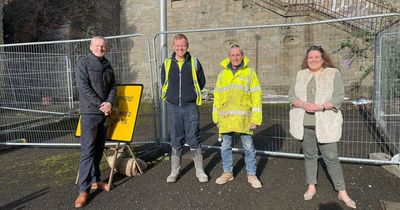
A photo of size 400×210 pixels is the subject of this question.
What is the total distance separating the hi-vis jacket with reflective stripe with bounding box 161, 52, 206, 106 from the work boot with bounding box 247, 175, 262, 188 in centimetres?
130

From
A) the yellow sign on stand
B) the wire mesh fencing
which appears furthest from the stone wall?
the yellow sign on stand

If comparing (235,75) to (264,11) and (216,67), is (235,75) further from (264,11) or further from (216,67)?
(264,11)

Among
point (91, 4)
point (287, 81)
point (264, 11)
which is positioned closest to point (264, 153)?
point (287, 81)

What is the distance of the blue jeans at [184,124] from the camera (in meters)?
4.80

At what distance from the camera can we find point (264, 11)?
16.5 meters

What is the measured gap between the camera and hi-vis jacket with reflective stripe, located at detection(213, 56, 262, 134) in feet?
14.9

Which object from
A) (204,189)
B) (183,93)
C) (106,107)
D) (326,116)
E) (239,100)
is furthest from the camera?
(183,93)

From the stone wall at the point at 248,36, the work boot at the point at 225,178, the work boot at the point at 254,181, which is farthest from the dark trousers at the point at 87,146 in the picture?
the stone wall at the point at 248,36

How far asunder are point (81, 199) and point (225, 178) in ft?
6.53

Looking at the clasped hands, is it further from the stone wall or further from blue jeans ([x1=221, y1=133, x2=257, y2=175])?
the stone wall

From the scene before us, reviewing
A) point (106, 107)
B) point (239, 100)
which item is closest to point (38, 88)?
point (106, 107)

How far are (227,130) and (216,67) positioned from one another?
3616mm

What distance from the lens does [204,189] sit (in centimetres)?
466

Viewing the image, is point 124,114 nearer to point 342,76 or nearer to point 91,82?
point 91,82
